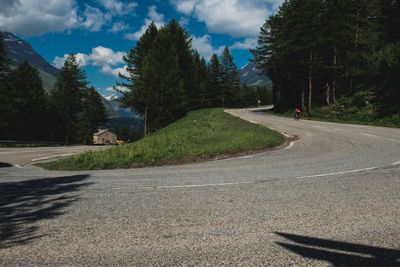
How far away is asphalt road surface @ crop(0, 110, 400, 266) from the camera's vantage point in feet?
14.5

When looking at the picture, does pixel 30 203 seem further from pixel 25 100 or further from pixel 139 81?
pixel 25 100

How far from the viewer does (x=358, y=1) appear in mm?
43562

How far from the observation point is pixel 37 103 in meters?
58.6

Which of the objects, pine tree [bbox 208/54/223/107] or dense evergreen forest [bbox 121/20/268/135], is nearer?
dense evergreen forest [bbox 121/20/268/135]

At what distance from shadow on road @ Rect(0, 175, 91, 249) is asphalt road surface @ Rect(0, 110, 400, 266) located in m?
0.02

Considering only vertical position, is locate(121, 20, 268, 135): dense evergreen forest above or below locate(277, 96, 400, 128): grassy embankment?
above

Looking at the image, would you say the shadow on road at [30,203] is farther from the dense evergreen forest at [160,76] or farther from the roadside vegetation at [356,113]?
the dense evergreen forest at [160,76]

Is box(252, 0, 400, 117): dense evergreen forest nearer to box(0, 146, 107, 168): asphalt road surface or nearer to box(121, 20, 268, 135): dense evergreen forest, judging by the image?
box(121, 20, 268, 135): dense evergreen forest

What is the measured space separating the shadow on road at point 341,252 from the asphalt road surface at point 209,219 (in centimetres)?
1

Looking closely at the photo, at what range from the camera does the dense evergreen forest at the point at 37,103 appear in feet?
170

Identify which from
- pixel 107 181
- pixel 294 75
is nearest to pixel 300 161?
pixel 107 181

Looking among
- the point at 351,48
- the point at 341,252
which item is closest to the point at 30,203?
the point at 341,252

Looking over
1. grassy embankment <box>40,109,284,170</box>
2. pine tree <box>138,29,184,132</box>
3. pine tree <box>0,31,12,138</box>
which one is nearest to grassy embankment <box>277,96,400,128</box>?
grassy embankment <box>40,109,284,170</box>

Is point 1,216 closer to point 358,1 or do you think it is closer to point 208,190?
point 208,190
